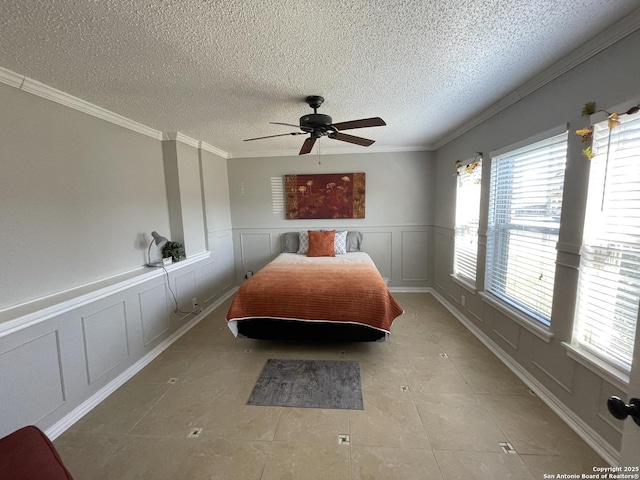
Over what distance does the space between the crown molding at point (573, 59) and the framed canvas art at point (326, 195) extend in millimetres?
2049

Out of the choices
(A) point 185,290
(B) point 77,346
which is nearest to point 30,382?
(B) point 77,346

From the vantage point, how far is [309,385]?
2154 mm

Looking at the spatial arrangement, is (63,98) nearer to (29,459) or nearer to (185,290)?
(185,290)

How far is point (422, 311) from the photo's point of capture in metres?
3.58

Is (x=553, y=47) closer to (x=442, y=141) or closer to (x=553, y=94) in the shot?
(x=553, y=94)

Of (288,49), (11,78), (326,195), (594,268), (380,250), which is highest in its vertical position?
(288,49)

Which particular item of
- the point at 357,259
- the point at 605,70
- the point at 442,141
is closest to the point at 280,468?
the point at 357,259

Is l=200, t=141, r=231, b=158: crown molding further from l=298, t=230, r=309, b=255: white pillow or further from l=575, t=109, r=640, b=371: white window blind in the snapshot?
l=575, t=109, r=640, b=371: white window blind

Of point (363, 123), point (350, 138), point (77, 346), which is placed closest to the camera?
point (77, 346)

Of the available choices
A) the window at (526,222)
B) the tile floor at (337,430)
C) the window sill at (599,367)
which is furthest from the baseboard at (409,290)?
the window sill at (599,367)

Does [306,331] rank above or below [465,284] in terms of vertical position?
below

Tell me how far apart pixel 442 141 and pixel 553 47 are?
2.20 metres

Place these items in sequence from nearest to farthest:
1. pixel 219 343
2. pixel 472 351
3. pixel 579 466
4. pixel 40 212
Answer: pixel 579 466, pixel 40 212, pixel 472 351, pixel 219 343

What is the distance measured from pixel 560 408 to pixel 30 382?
11.4ft
